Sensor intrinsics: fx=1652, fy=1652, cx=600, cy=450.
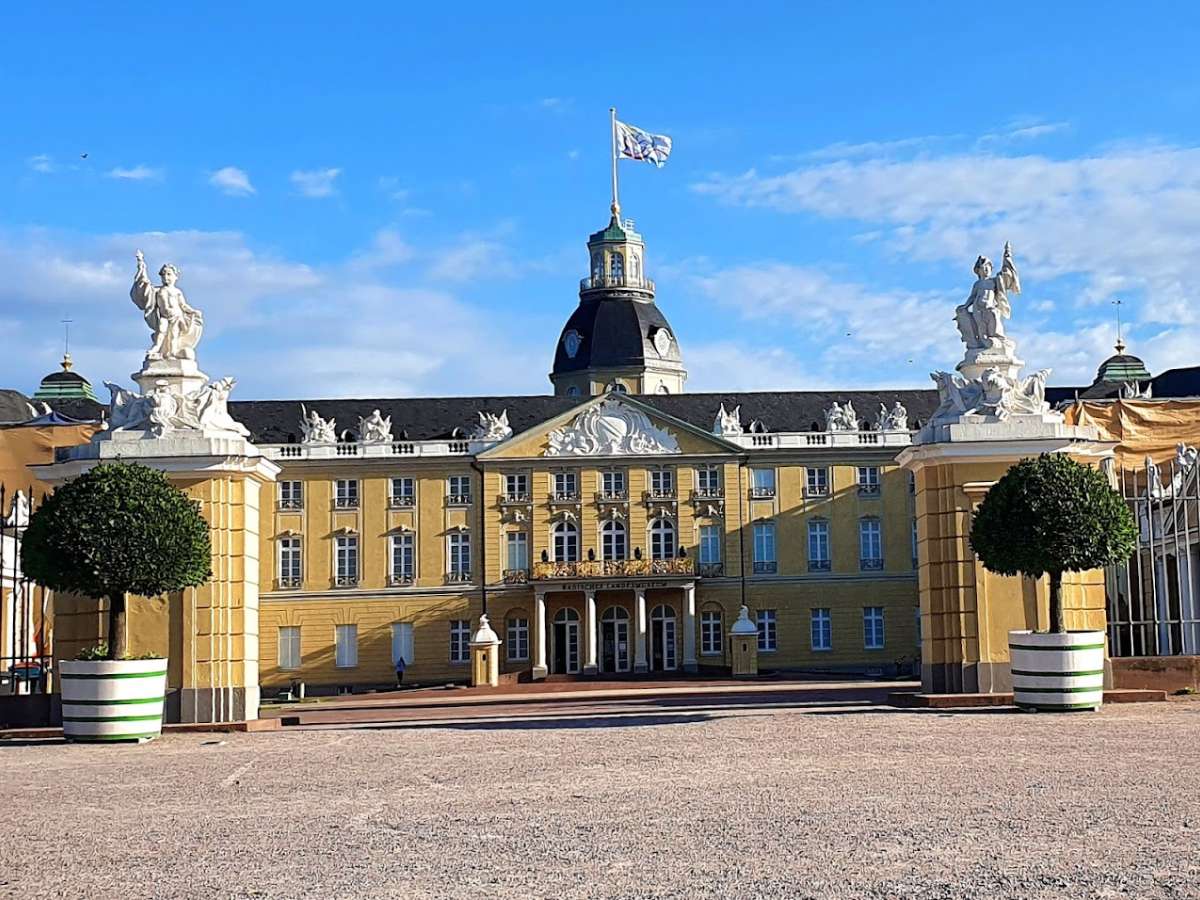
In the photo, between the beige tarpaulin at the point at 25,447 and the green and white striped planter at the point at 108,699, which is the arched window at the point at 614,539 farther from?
the green and white striped planter at the point at 108,699

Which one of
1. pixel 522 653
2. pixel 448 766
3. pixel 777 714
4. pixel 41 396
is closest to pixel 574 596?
pixel 522 653

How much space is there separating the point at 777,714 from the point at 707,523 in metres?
36.3

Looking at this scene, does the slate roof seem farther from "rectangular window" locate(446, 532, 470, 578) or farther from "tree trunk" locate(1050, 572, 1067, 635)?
"tree trunk" locate(1050, 572, 1067, 635)

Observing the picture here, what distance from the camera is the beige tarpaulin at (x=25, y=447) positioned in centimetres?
4856

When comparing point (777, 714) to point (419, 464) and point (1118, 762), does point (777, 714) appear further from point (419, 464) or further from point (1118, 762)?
point (419, 464)

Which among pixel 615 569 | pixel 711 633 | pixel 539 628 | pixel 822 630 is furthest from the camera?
pixel 711 633

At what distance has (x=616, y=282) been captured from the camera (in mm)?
80500

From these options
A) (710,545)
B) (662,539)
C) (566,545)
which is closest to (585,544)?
(566,545)

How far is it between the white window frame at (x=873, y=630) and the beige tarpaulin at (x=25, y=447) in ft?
88.8

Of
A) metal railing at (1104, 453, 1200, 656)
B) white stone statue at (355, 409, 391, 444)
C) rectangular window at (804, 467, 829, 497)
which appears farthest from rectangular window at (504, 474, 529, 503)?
metal railing at (1104, 453, 1200, 656)

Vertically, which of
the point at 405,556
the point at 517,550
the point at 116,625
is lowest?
the point at 116,625

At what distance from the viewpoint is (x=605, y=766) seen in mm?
15367

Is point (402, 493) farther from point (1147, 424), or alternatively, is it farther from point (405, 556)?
point (1147, 424)

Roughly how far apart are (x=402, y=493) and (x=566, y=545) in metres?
6.17
